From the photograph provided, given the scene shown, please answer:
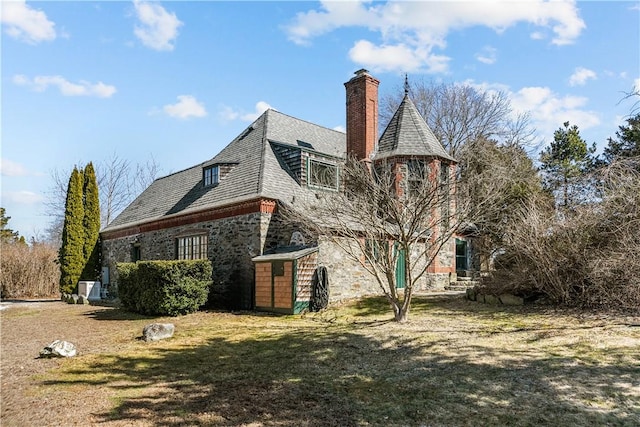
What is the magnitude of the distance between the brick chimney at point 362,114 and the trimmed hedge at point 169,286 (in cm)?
821

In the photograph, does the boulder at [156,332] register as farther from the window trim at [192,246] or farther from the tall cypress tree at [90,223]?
the tall cypress tree at [90,223]

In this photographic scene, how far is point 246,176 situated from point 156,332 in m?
8.42

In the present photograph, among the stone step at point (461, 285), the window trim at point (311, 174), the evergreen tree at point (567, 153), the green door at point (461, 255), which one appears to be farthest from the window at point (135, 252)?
the evergreen tree at point (567, 153)

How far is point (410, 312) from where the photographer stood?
41.2 ft

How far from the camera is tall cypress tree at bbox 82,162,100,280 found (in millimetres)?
23344

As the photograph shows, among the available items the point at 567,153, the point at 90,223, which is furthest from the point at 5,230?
the point at 567,153

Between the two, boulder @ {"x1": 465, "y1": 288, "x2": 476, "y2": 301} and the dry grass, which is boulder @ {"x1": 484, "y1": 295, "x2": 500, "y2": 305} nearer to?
boulder @ {"x1": 465, "y1": 288, "x2": 476, "y2": 301}

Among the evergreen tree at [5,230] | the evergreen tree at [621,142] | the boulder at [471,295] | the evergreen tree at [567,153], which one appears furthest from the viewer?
the evergreen tree at [5,230]

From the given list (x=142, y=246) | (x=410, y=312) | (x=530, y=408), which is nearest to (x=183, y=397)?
(x=530, y=408)

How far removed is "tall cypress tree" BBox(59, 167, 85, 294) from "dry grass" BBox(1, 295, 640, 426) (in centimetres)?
1224

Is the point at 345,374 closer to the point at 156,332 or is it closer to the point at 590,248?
the point at 156,332

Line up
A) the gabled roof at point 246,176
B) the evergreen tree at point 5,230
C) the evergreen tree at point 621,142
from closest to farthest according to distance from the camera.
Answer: the gabled roof at point 246,176 → the evergreen tree at point 621,142 → the evergreen tree at point 5,230

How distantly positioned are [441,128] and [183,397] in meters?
28.5

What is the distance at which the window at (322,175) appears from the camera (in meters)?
17.9
